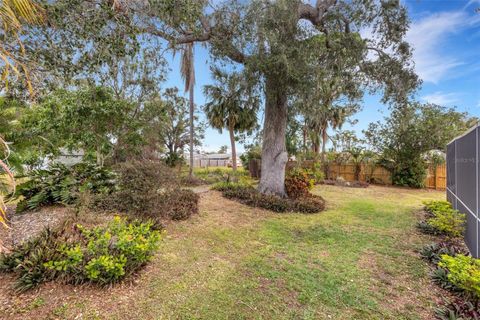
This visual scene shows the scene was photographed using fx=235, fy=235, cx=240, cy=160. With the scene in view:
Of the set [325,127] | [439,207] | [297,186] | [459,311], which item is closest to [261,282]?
[459,311]

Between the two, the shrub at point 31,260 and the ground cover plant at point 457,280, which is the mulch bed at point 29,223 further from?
the ground cover plant at point 457,280

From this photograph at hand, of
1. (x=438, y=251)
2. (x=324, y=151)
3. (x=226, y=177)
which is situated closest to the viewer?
(x=438, y=251)

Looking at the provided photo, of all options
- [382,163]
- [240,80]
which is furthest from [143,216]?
[382,163]

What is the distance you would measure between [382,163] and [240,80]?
1196 cm

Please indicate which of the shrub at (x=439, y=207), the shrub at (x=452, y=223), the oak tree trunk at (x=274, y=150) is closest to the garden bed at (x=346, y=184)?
the shrub at (x=439, y=207)

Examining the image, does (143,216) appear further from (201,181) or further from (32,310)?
(201,181)

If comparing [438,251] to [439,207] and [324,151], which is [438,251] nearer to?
[439,207]

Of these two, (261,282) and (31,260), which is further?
(261,282)

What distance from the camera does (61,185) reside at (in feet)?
16.4

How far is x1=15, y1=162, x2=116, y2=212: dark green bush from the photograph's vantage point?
15.9 feet

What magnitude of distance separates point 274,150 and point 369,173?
9.68 meters

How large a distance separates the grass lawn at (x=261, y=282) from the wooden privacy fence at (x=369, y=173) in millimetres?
10554

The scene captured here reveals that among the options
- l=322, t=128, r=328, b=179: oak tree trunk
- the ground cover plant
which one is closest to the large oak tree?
the ground cover plant

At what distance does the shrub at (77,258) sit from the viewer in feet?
8.66
